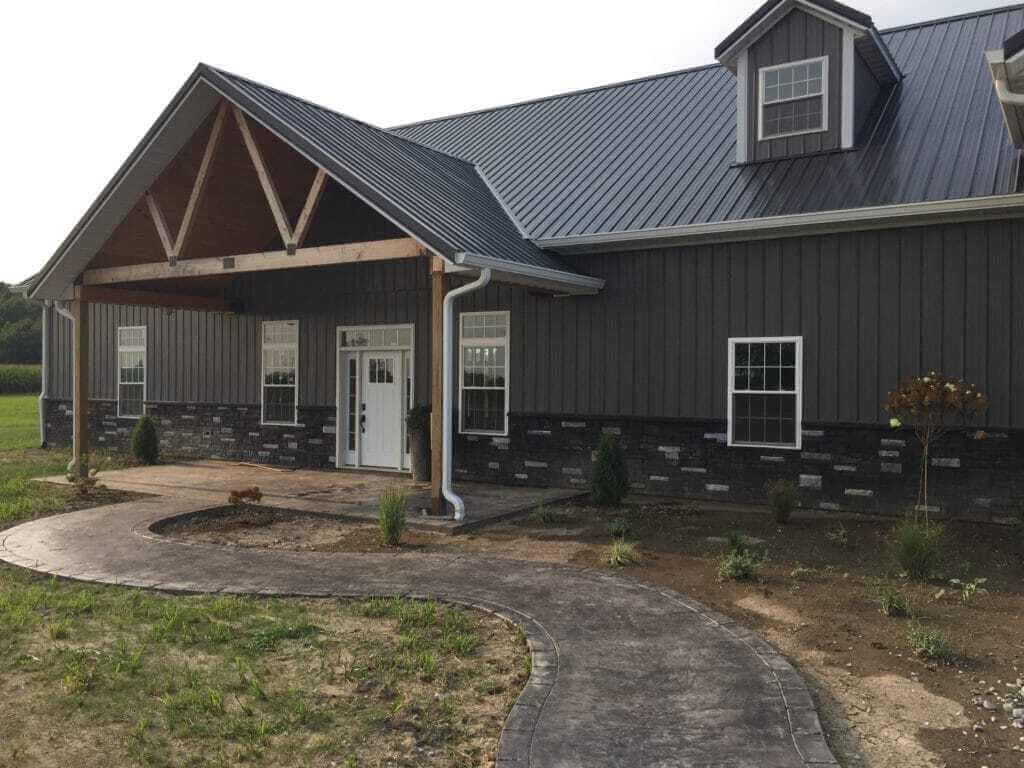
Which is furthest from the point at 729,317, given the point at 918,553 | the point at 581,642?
the point at 581,642

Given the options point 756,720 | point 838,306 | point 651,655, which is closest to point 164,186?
point 838,306

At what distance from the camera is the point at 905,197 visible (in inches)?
388

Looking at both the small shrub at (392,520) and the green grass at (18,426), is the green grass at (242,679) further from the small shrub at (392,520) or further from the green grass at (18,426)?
the green grass at (18,426)

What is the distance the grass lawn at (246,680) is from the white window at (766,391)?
5.88m

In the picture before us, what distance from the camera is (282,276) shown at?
49.4ft

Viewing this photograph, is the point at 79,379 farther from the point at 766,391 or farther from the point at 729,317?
the point at 766,391

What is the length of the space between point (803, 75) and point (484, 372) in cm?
606

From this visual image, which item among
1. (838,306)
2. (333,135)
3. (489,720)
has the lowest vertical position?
(489,720)

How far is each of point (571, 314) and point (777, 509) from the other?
163 inches

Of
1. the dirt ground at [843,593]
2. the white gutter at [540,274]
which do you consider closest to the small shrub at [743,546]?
the dirt ground at [843,593]

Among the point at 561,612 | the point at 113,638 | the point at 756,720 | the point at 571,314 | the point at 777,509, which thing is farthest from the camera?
the point at 571,314

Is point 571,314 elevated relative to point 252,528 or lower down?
elevated

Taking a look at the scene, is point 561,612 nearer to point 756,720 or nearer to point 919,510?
point 756,720

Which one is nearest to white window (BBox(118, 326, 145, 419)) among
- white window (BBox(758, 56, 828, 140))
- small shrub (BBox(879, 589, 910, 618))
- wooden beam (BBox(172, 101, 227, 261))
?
wooden beam (BBox(172, 101, 227, 261))
